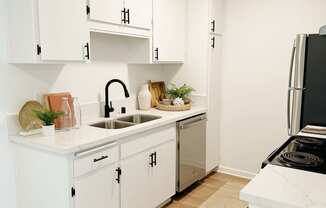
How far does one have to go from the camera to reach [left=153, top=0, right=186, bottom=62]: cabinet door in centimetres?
297

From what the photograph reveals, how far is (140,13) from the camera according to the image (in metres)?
2.74

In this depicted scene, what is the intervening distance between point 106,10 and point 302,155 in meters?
1.84

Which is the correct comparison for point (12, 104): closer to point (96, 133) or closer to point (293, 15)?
point (96, 133)

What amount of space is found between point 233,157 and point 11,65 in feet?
9.16

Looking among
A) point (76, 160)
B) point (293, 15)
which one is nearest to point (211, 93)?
point (293, 15)

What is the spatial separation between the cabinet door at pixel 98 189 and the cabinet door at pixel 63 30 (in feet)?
2.88

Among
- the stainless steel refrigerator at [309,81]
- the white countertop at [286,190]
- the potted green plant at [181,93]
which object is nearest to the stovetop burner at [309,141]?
the white countertop at [286,190]

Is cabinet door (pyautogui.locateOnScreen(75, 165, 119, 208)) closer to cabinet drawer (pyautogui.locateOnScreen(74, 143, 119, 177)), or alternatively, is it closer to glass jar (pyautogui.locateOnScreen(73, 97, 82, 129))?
cabinet drawer (pyautogui.locateOnScreen(74, 143, 119, 177))

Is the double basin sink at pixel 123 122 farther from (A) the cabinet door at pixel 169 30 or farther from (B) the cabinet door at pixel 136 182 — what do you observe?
(A) the cabinet door at pixel 169 30

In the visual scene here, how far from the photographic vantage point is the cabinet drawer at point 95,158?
1873mm

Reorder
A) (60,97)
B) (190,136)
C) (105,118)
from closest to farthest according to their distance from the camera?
(60,97)
(105,118)
(190,136)

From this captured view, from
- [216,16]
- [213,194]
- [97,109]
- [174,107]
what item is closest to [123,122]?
[97,109]

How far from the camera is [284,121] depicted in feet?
10.8

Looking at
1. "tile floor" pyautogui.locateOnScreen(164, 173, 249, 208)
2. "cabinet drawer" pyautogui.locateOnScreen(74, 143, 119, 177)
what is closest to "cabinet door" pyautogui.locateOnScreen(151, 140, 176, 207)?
"tile floor" pyautogui.locateOnScreen(164, 173, 249, 208)
